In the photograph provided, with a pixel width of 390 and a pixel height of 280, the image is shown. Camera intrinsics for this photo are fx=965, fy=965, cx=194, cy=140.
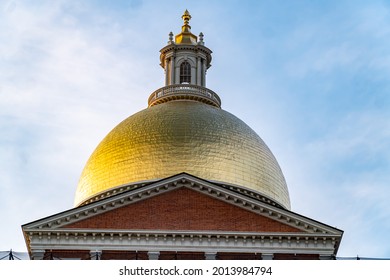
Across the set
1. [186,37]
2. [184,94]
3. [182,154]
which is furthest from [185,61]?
[182,154]

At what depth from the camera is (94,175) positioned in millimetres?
48375

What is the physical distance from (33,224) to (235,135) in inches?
480

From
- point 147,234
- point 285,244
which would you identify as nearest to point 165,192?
point 147,234

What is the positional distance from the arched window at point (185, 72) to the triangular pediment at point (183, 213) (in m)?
16.1

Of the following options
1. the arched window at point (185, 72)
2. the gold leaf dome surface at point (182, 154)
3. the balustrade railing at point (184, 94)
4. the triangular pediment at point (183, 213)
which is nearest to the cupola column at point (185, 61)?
the arched window at point (185, 72)

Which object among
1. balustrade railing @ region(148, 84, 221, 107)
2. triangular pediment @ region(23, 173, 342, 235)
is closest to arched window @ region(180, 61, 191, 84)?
balustrade railing @ region(148, 84, 221, 107)

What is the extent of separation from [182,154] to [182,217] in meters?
4.76

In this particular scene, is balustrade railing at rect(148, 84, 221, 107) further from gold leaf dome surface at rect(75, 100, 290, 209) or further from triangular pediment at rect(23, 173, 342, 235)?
triangular pediment at rect(23, 173, 342, 235)

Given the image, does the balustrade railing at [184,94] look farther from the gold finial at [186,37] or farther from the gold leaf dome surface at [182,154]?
the gold finial at [186,37]

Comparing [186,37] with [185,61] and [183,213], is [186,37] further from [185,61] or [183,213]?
[183,213]

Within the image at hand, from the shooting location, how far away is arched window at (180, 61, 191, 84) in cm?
5856

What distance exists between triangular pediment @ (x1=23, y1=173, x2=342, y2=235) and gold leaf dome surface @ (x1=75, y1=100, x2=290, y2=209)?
268 cm

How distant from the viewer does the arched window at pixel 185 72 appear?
2306 inches
